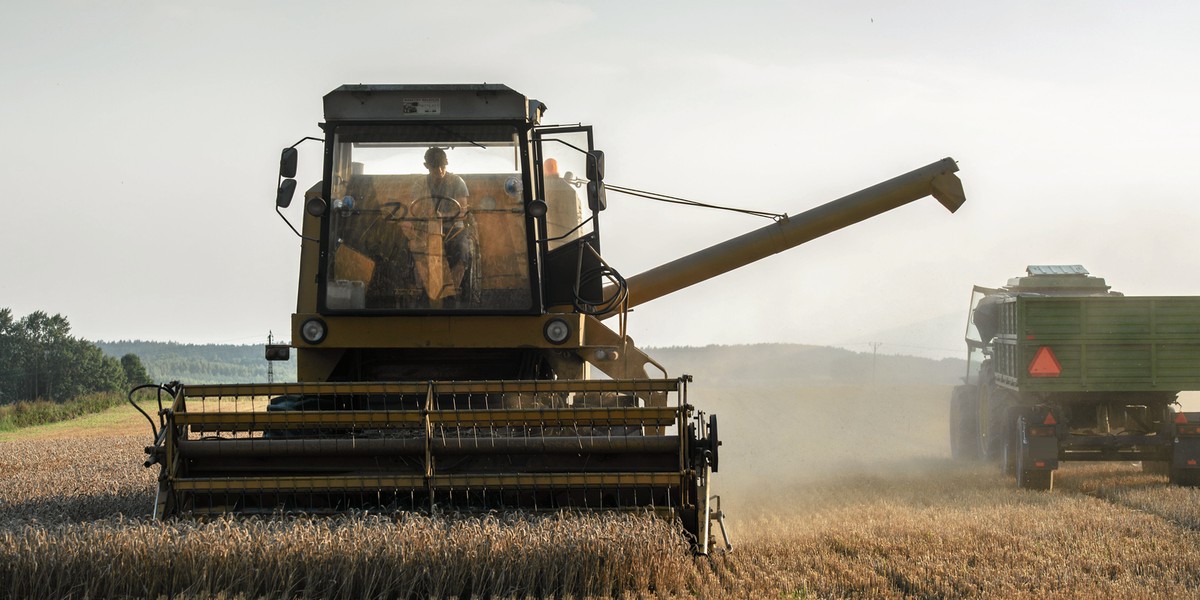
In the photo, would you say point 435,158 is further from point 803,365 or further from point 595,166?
point 803,365

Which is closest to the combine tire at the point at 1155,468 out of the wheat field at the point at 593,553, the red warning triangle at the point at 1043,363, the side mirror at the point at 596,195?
the red warning triangle at the point at 1043,363

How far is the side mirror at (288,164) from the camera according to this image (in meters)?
7.94

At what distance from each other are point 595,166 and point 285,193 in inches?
77.9

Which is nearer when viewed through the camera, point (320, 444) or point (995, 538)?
point (320, 444)

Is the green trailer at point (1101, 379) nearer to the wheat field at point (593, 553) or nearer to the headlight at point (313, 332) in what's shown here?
the wheat field at point (593, 553)

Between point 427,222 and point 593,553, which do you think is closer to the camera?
point 593,553

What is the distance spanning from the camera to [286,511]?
6844 millimetres

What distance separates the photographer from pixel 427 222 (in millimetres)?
8172

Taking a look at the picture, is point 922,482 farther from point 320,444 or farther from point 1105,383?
point 320,444

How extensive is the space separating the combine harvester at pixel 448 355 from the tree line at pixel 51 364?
6047 centimetres

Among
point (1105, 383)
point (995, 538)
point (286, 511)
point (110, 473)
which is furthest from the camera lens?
point (1105, 383)

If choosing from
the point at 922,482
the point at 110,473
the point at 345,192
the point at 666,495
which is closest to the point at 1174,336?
the point at 922,482

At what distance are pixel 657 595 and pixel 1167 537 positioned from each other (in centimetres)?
Result: 410

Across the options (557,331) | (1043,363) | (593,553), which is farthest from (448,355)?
(1043,363)
